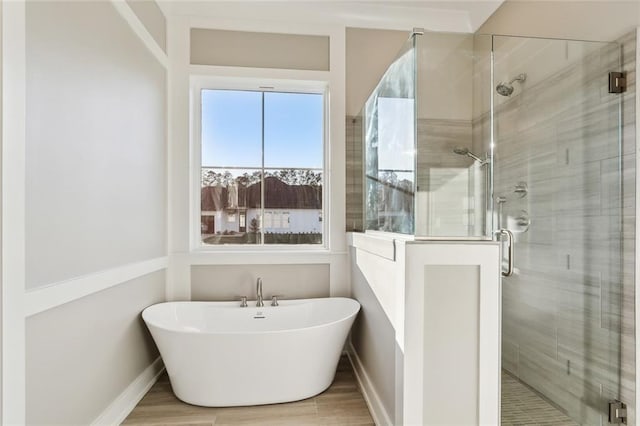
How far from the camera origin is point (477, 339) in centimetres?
156

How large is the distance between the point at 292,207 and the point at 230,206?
0.48 metres

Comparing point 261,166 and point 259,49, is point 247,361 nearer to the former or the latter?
point 261,166

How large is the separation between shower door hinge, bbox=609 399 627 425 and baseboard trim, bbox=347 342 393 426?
102 cm

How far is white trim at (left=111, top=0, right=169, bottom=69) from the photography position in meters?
1.90

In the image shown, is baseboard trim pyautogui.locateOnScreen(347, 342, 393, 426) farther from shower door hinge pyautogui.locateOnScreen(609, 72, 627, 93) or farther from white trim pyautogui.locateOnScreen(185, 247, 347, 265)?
shower door hinge pyautogui.locateOnScreen(609, 72, 627, 93)

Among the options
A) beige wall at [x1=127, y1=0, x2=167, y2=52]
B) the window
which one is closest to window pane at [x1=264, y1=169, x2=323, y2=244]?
the window

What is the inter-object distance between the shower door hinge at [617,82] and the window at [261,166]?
5.82 feet

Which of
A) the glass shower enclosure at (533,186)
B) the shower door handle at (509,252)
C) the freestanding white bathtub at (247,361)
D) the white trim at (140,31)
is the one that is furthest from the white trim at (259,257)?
the white trim at (140,31)

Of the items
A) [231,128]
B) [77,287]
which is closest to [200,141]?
[231,128]

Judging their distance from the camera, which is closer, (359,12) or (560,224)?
(560,224)

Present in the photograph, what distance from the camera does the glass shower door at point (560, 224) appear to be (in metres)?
1.72

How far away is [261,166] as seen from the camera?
9.34 ft

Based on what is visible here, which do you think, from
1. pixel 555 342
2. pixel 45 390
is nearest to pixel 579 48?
pixel 555 342

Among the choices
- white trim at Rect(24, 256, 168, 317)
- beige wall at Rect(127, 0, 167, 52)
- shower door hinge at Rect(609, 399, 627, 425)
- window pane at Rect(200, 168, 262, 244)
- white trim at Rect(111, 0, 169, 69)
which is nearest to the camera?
white trim at Rect(24, 256, 168, 317)
